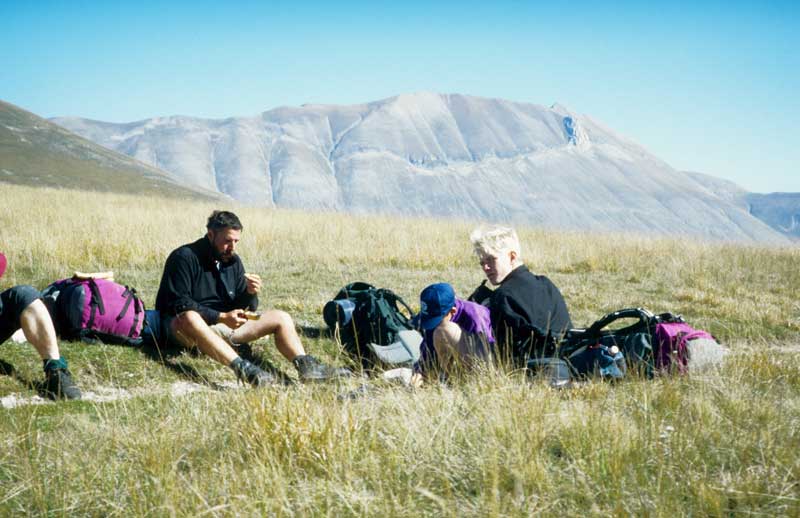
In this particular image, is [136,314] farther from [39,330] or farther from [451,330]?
[451,330]

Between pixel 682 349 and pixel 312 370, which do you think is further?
pixel 312 370

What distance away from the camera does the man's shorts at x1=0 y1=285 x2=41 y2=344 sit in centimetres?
470

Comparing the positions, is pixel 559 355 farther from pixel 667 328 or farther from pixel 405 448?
pixel 405 448

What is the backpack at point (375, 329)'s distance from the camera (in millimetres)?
5691

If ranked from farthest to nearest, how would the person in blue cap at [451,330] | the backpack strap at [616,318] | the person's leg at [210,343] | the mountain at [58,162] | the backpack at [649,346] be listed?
the mountain at [58,162], the person's leg at [210,343], the backpack strap at [616,318], the backpack at [649,346], the person in blue cap at [451,330]

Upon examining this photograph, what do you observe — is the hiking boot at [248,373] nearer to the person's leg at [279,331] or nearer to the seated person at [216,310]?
the seated person at [216,310]

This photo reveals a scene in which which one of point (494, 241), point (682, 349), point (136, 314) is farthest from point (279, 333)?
point (682, 349)

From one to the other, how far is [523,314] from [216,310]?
117 inches

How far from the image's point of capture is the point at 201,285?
557 centimetres

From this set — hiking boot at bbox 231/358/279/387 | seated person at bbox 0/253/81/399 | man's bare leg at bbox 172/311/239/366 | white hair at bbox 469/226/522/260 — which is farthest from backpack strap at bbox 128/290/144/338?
white hair at bbox 469/226/522/260

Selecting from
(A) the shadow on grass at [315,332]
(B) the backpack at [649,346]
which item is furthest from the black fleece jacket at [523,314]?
(A) the shadow on grass at [315,332]

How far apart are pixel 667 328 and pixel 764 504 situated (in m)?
2.54

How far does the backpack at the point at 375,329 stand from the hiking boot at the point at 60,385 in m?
2.38

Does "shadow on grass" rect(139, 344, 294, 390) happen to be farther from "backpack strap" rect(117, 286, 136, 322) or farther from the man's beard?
the man's beard
